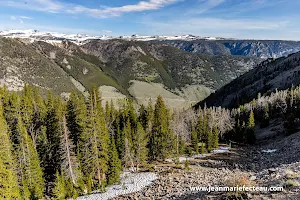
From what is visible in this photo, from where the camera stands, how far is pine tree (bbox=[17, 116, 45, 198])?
41.1 metres

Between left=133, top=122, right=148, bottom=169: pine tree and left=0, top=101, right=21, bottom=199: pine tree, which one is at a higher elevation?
left=0, top=101, right=21, bottom=199: pine tree

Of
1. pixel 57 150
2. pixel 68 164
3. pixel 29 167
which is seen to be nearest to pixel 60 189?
pixel 68 164

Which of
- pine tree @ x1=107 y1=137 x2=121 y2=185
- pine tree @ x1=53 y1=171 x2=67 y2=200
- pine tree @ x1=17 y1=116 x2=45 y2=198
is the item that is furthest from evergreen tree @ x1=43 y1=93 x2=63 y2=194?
pine tree @ x1=107 y1=137 x2=121 y2=185

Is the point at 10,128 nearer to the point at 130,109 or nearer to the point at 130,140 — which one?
the point at 130,140

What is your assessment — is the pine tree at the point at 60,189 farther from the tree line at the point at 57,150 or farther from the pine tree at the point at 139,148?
the pine tree at the point at 139,148

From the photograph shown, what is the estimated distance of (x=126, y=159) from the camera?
54906 mm

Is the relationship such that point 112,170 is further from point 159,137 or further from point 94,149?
point 159,137

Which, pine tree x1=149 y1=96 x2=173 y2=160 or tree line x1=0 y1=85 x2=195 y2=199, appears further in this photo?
pine tree x1=149 y1=96 x2=173 y2=160

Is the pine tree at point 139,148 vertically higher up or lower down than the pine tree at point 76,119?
lower down

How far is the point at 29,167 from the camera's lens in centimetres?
4166

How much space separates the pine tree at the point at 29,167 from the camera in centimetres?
4112

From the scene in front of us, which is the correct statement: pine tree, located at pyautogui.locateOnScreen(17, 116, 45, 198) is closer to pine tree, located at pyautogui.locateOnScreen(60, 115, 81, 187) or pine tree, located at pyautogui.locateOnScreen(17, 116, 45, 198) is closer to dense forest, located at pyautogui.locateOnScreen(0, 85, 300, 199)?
dense forest, located at pyautogui.locateOnScreen(0, 85, 300, 199)

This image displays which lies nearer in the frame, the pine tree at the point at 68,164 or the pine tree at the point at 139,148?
the pine tree at the point at 68,164

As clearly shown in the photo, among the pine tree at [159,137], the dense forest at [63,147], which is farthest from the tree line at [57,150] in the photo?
the pine tree at [159,137]
